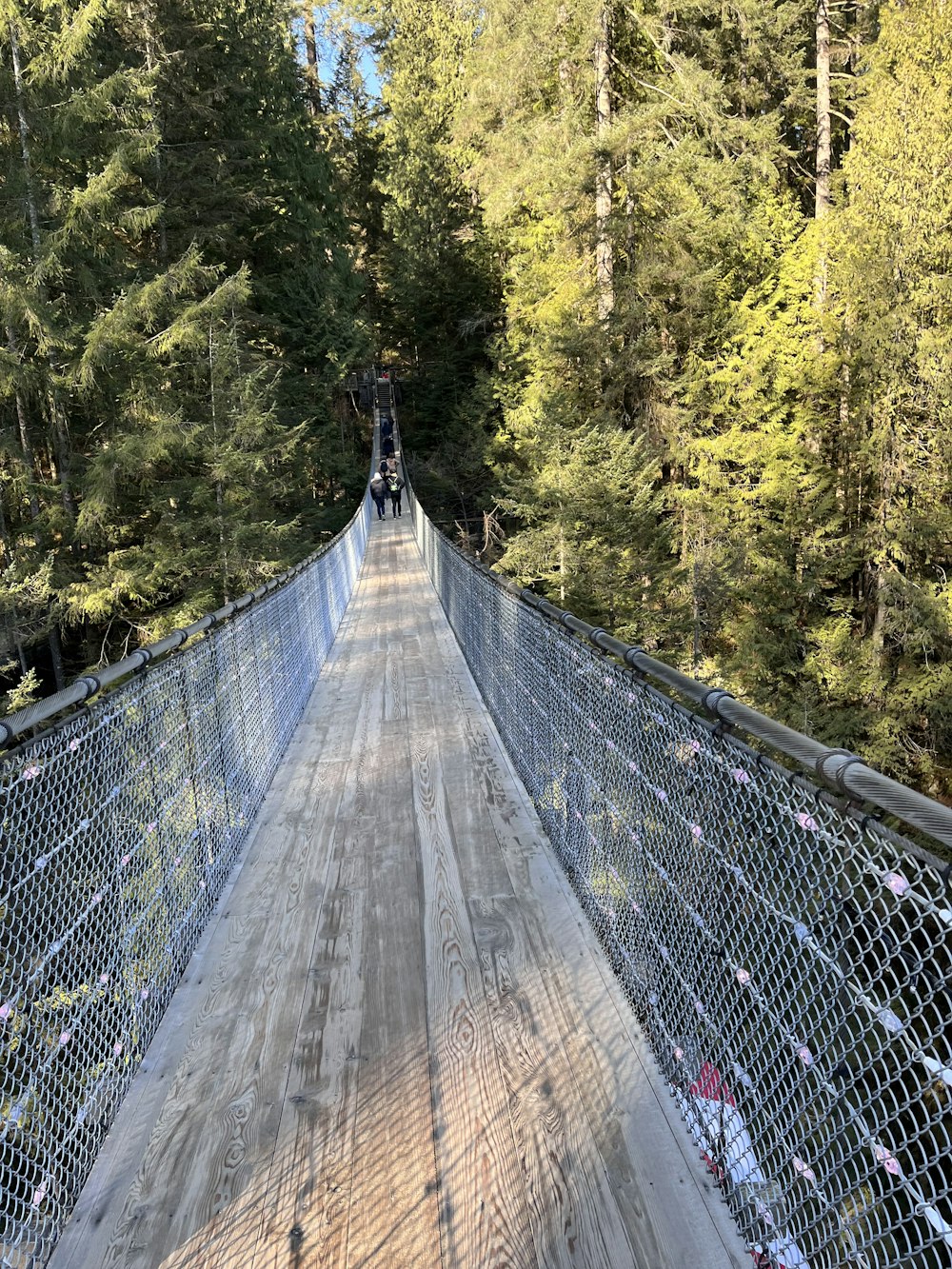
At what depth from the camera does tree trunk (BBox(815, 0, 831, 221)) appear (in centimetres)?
1301

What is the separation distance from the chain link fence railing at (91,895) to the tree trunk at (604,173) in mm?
12092

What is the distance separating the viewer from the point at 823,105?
1321 cm

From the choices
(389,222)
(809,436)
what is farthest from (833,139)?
(389,222)

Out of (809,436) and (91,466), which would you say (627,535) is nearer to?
(809,436)

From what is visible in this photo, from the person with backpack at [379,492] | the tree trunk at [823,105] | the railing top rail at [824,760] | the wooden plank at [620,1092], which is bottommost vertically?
the wooden plank at [620,1092]

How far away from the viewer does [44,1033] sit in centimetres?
172

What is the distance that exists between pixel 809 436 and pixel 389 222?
16197 mm

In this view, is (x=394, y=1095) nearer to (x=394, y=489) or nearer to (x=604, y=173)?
(x=604, y=173)

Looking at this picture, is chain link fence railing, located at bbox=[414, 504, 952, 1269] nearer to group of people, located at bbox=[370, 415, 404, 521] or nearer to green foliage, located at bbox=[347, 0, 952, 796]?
green foliage, located at bbox=[347, 0, 952, 796]

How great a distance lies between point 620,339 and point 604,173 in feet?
8.41

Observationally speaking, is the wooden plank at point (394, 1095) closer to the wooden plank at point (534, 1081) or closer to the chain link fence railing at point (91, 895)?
the wooden plank at point (534, 1081)

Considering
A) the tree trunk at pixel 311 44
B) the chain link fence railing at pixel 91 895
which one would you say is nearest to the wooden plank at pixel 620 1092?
the chain link fence railing at pixel 91 895

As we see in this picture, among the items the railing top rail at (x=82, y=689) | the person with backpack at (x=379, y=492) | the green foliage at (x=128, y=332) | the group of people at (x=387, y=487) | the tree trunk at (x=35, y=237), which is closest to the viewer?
the railing top rail at (x=82, y=689)

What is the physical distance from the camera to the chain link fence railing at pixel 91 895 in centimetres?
159
